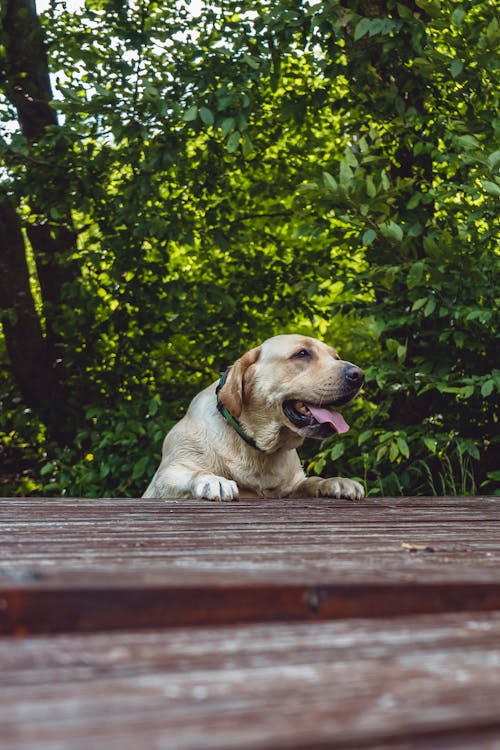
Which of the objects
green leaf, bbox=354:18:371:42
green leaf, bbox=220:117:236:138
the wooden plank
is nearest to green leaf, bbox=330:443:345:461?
green leaf, bbox=220:117:236:138

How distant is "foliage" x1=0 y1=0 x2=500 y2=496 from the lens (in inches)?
175

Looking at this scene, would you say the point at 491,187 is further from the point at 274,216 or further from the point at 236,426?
the point at 274,216

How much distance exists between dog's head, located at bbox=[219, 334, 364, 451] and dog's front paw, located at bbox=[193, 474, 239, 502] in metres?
0.50

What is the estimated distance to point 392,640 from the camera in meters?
0.89

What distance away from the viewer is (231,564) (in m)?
1.39

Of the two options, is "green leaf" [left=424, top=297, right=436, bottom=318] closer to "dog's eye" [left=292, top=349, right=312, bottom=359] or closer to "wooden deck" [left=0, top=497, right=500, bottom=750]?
"dog's eye" [left=292, top=349, right=312, bottom=359]

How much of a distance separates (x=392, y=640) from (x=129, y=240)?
4.99 m

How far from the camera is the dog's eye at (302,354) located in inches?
156

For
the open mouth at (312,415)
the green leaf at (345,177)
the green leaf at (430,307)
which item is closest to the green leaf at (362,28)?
the green leaf at (345,177)

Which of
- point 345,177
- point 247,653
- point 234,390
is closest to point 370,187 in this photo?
point 345,177

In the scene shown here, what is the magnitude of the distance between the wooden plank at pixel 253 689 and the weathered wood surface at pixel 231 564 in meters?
0.05

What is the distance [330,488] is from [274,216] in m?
3.26

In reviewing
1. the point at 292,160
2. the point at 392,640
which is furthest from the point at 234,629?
the point at 292,160

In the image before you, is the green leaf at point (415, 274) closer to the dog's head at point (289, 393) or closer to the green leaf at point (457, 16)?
the dog's head at point (289, 393)
